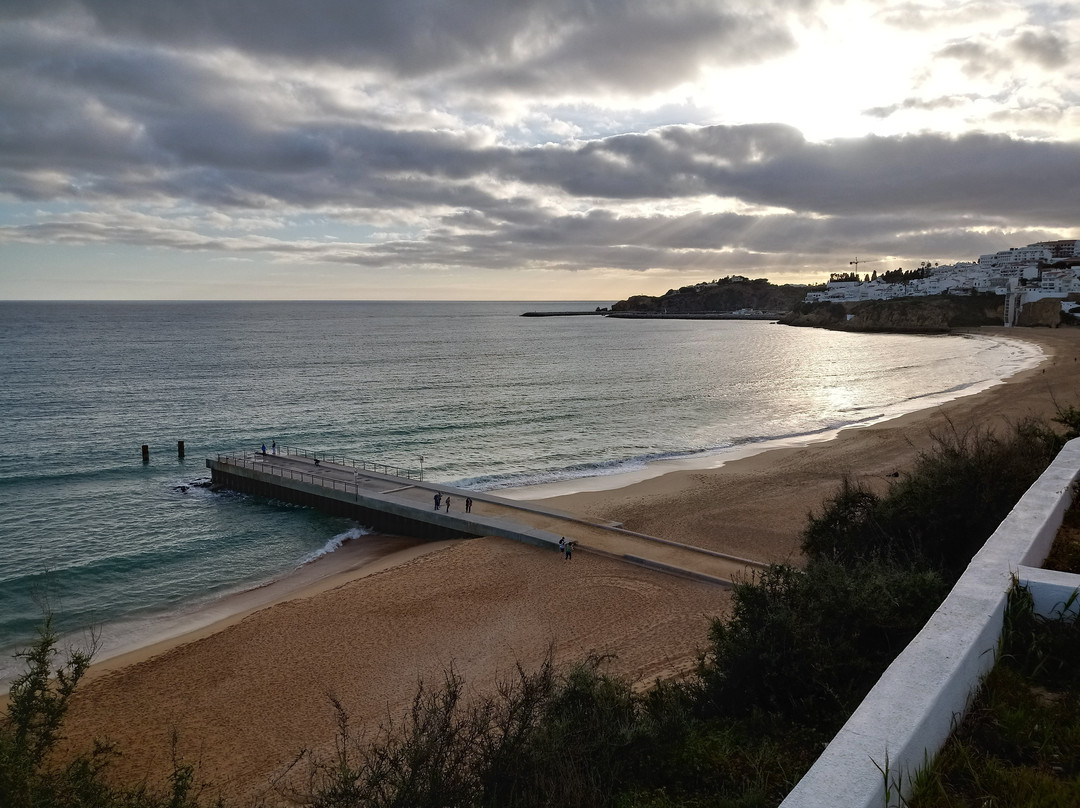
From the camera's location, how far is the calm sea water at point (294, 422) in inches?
888

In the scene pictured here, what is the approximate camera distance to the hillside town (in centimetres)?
13050

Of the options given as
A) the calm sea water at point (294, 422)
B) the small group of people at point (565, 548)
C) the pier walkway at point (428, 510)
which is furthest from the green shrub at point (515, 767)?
the calm sea water at point (294, 422)

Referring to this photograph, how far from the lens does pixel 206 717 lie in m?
13.6

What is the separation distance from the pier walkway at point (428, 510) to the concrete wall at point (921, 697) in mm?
11987

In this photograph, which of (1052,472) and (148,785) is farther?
(148,785)

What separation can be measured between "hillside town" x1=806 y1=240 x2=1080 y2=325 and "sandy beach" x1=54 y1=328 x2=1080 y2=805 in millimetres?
135657

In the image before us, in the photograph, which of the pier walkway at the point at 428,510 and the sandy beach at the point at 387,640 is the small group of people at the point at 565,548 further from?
the pier walkway at the point at 428,510

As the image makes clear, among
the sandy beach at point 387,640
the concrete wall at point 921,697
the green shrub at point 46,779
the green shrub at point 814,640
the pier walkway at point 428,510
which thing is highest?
the concrete wall at point 921,697

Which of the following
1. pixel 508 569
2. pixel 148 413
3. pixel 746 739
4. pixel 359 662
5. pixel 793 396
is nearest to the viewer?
pixel 746 739

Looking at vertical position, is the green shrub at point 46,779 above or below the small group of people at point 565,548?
above

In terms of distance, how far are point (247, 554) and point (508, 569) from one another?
9.85 metres

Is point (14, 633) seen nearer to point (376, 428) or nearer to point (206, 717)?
point (206, 717)

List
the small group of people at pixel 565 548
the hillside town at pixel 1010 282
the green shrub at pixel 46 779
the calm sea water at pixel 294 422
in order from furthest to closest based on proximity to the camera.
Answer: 1. the hillside town at pixel 1010 282
2. the calm sea water at pixel 294 422
3. the small group of people at pixel 565 548
4. the green shrub at pixel 46 779

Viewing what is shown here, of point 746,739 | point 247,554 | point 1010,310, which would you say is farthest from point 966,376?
point 1010,310
